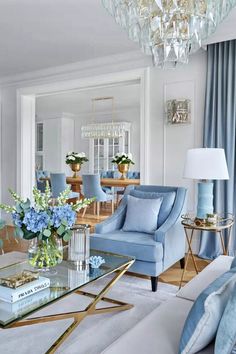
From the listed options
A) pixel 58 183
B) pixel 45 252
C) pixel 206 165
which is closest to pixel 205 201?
pixel 206 165

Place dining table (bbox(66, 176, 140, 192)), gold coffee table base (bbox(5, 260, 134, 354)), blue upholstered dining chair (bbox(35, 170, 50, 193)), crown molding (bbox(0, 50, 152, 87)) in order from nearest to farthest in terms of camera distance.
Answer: gold coffee table base (bbox(5, 260, 134, 354)), crown molding (bbox(0, 50, 152, 87)), dining table (bbox(66, 176, 140, 192)), blue upholstered dining chair (bbox(35, 170, 50, 193))

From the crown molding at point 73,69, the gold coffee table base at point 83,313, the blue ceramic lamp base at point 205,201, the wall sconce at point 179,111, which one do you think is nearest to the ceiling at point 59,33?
the crown molding at point 73,69

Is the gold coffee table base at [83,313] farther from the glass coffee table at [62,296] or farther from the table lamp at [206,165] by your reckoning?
the table lamp at [206,165]

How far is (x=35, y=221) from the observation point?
1.95m

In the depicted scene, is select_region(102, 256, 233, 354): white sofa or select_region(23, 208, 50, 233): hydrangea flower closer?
select_region(102, 256, 233, 354): white sofa

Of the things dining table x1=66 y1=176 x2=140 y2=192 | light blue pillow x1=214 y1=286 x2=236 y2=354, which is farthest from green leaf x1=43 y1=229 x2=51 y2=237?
dining table x1=66 y1=176 x2=140 y2=192

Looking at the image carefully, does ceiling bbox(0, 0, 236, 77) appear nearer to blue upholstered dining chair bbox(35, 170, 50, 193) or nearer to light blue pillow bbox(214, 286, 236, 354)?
light blue pillow bbox(214, 286, 236, 354)

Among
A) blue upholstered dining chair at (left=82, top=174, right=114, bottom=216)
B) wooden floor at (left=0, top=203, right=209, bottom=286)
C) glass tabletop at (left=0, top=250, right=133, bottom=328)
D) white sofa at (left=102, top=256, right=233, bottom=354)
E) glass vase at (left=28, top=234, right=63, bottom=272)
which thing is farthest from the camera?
blue upholstered dining chair at (left=82, top=174, right=114, bottom=216)

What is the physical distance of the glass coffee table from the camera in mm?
1631

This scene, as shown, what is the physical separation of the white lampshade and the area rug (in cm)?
110

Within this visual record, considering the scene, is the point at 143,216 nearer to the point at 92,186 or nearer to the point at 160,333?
the point at 160,333

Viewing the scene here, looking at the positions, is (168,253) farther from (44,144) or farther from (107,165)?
(44,144)

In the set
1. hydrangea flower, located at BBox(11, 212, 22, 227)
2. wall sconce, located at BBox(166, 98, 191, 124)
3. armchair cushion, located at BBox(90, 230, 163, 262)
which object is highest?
wall sconce, located at BBox(166, 98, 191, 124)

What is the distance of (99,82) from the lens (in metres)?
4.83
